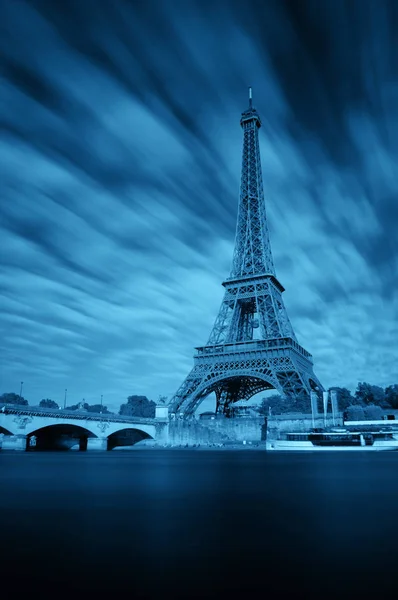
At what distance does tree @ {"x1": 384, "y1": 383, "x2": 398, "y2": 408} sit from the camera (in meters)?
89.9

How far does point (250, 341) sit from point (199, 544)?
2536 inches

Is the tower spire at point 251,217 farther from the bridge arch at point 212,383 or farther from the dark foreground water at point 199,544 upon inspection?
the dark foreground water at point 199,544

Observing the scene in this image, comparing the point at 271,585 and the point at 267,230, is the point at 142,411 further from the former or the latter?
the point at 271,585

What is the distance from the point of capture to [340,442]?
6041 cm

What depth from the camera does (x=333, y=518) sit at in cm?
1251

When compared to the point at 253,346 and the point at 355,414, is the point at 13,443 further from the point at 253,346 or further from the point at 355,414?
the point at 355,414

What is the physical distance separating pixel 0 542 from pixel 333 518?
8.42m

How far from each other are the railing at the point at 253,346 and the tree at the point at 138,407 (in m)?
55.0

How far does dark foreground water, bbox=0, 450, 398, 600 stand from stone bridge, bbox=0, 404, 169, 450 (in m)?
40.7

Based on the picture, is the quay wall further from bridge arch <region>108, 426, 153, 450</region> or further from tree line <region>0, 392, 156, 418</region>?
tree line <region>0, 392, 156, 418</region>

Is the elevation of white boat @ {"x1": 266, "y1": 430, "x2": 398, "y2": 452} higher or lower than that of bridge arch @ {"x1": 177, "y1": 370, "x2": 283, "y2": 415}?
lower

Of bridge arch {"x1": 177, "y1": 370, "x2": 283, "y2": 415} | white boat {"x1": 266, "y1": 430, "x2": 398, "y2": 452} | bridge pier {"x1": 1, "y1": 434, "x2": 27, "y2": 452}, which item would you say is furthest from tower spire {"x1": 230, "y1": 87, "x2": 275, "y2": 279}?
bridge pier {"x1": 1, "y1": 434, "x2": 27, "y2": 452}

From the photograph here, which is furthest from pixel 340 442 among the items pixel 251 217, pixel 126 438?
pixel 251 217

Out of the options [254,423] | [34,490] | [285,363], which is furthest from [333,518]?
[254,423]
